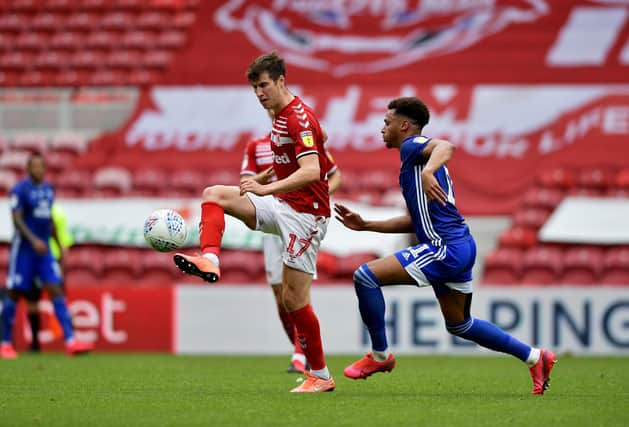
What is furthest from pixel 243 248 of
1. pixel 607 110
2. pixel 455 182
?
pixel 607 110

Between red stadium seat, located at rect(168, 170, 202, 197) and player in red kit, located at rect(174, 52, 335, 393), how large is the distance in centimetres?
831

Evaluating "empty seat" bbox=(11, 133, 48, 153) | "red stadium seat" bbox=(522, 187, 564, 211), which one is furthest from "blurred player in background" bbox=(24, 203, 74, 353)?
"red stadium seat" bbox=(522, 187, 564, 211)

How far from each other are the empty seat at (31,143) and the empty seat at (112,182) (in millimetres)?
1566

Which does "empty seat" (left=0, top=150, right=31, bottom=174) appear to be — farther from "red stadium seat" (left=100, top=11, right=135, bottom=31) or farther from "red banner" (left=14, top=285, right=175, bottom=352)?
"red banner" (left=14, top=285, right=175, bottom=352)

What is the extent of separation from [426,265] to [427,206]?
0.34 m

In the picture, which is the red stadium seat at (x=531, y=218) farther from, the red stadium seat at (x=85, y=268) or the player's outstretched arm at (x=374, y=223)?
the player's outstretched arm at (x=374, y=223)

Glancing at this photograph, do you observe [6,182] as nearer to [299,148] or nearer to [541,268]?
[541,268]

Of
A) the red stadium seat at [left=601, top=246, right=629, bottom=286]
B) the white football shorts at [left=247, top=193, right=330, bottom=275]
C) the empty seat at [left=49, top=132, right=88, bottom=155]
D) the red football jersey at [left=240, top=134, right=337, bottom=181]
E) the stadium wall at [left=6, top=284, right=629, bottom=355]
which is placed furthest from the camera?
the empty seat at [left=49, top=132, right=88, bottom=155]

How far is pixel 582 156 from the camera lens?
15211 millimetres

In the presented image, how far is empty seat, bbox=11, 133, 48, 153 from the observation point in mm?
16812

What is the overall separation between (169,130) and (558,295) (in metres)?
7.07

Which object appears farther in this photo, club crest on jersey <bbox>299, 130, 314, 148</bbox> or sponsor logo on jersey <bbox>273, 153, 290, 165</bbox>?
sponsor logo on jersey <bbox>273, 153, 290, 165</bbox>

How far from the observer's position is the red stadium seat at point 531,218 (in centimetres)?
1422

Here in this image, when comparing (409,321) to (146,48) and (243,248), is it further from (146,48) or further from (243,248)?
(146,48)
